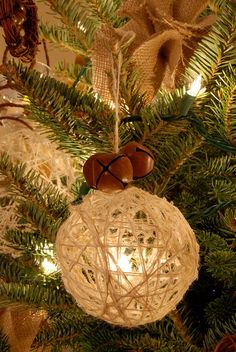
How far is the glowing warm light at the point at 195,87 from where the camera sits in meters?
0.42

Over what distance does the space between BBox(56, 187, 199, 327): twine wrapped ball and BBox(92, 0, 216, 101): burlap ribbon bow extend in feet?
0.42

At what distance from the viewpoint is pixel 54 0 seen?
19.7 inches

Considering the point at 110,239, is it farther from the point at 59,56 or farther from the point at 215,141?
the point at 59,56

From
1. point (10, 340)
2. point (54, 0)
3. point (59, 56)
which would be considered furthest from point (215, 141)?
point (59, 56)

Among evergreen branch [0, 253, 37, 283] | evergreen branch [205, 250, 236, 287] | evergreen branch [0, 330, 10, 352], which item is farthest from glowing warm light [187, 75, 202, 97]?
evergreen branch [0, 330, 10, 352]

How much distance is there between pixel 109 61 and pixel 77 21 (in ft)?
0.27

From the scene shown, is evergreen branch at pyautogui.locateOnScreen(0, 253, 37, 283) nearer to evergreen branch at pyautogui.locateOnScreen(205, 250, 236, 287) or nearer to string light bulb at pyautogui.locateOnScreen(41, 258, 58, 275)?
string light bulb at pyautogui.locateOnScreen(41, 258, 58, 275)

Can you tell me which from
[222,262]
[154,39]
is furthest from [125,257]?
[154,39]

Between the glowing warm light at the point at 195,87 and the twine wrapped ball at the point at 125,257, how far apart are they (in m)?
0.09

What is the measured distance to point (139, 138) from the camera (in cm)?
46

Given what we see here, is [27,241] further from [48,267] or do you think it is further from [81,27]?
[81,27]

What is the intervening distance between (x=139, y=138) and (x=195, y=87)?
2.5 inches

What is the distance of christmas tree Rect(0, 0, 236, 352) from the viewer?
43 centimetres

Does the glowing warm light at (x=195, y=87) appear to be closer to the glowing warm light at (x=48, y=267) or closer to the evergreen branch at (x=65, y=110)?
the evergreen branch at (x=65, y=110)
